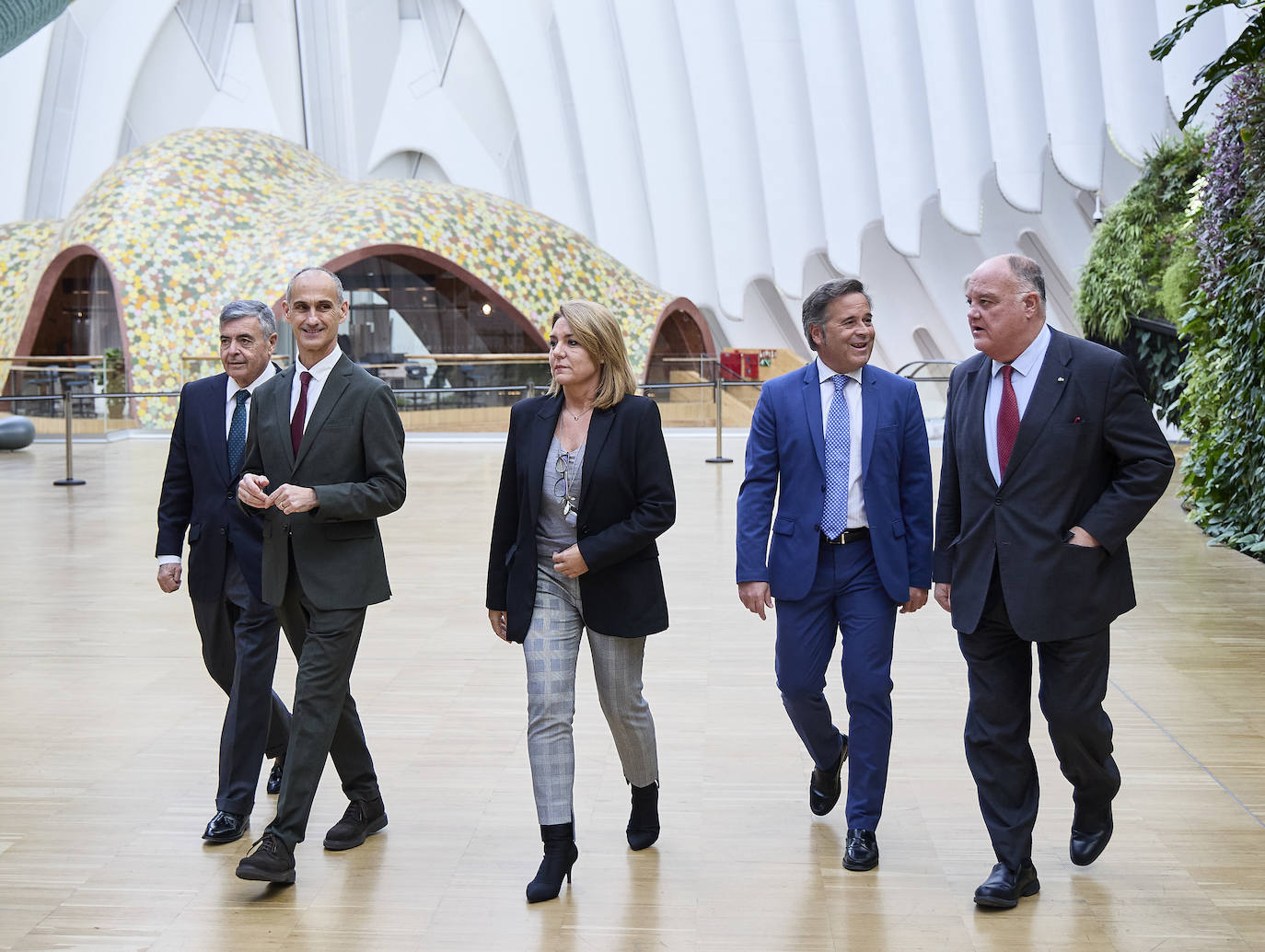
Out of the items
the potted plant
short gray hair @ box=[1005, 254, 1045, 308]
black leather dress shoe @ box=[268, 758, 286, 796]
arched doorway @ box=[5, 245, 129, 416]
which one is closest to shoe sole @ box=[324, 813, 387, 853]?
black leather dress shoe @ box=[268, 758, 286, 796]

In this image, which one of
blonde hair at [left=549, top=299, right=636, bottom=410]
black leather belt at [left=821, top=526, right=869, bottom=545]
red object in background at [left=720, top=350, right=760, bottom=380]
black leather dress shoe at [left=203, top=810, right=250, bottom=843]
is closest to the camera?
blonde hair at [left=549, top=299, right=636, bottom=410]

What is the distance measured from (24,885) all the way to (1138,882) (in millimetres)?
2944

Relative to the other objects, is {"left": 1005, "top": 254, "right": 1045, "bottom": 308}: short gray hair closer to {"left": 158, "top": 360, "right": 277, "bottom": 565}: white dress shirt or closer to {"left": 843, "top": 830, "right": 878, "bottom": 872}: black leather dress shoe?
{"left": 843, "top": 830, "right": 878, "bottom": 872}: black leather dress shoe

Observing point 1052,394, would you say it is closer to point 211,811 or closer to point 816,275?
point 211,811

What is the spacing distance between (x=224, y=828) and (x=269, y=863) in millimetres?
516

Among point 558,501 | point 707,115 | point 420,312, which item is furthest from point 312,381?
point 707,115

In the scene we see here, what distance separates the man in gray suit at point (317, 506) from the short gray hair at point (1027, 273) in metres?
1.65

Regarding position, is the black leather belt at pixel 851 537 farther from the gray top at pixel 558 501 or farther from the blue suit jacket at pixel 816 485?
the gray top at pixel 558 501

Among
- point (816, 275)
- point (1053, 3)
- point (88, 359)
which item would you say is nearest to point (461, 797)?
point (88, 359)

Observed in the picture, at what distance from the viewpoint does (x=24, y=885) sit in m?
3.52

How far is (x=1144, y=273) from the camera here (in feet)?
49.2

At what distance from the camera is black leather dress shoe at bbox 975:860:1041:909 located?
10.9 feet

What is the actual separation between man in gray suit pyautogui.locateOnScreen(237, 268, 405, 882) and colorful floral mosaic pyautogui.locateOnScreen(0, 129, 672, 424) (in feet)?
67.7

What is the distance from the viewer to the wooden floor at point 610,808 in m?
3.26
